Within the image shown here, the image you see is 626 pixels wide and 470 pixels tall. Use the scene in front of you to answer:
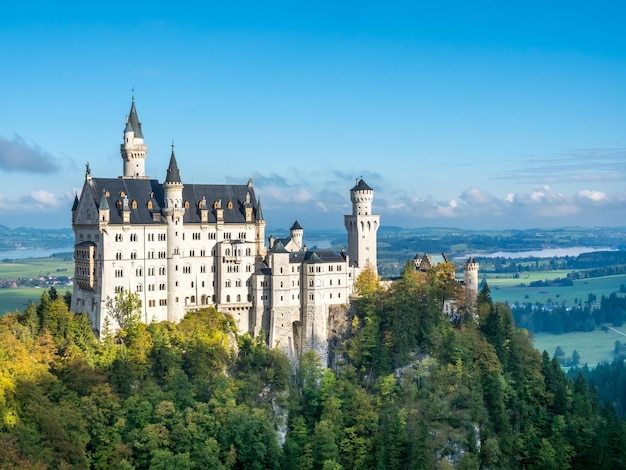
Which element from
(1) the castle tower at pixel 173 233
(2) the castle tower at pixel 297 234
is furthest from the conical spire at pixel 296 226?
(1) the castle tower at pixel 173 233

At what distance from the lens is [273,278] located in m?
95.4

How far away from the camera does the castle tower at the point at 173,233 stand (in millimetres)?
92375

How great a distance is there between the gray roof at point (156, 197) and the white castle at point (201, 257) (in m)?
0.11

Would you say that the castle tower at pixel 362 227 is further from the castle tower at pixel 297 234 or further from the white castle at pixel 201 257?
the castle tower at pixel 297 234

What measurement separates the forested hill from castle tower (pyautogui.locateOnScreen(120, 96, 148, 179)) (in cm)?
1507

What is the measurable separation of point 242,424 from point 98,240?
22.4 m

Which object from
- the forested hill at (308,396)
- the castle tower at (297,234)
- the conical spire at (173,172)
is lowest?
the forested hill at (308,396)

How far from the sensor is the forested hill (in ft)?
261

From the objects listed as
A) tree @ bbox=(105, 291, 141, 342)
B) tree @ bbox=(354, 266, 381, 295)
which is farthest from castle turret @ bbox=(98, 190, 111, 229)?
tree @ bbox=(354, 266, 381, 295)

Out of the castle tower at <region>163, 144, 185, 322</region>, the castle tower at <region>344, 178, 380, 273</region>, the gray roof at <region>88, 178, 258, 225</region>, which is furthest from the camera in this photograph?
the castle tower at <region>344, 178, 380, 273</region>

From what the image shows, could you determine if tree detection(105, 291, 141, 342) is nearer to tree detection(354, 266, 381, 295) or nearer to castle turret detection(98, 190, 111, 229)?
castle turret detection(98, 190, 111, 229)

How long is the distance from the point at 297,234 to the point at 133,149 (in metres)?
19.8

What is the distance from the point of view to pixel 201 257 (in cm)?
9519

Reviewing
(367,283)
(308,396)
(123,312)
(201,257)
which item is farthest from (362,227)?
(123,312)
